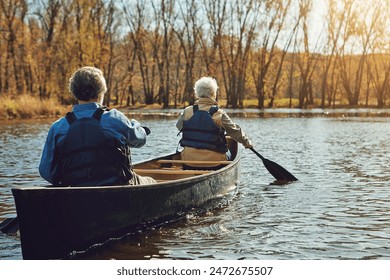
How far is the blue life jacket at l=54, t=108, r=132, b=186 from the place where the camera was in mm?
5148

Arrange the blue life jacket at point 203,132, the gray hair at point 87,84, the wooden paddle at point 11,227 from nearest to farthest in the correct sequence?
the gray hair at point 87,84
the wooden paddle at point 11,227
the blue life jacket at point 203,132

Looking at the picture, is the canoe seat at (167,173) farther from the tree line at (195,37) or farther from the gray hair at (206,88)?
the tree line at (195,37)

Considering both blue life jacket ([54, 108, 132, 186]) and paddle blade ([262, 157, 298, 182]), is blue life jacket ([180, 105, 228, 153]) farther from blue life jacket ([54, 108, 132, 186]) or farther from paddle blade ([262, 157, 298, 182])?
blue life jacket ([54, 108, 132, 186])

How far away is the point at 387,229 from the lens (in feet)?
20.7

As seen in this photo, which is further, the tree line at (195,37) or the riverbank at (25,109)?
the tree line at (195,37)

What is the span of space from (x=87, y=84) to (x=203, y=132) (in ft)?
10.6

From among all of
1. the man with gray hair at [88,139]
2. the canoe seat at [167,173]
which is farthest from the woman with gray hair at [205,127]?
the man with gray hair at [88,139]

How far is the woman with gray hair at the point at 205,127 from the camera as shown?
26.1ft

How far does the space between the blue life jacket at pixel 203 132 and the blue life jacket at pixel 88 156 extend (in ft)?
8.65

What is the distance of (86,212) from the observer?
5.05 m

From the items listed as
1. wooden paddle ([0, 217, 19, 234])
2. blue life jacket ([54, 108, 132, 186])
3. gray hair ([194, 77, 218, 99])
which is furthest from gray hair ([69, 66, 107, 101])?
gray hair ([194, 77, 218, 99])

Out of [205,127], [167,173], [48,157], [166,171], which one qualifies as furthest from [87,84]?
[205,127]
